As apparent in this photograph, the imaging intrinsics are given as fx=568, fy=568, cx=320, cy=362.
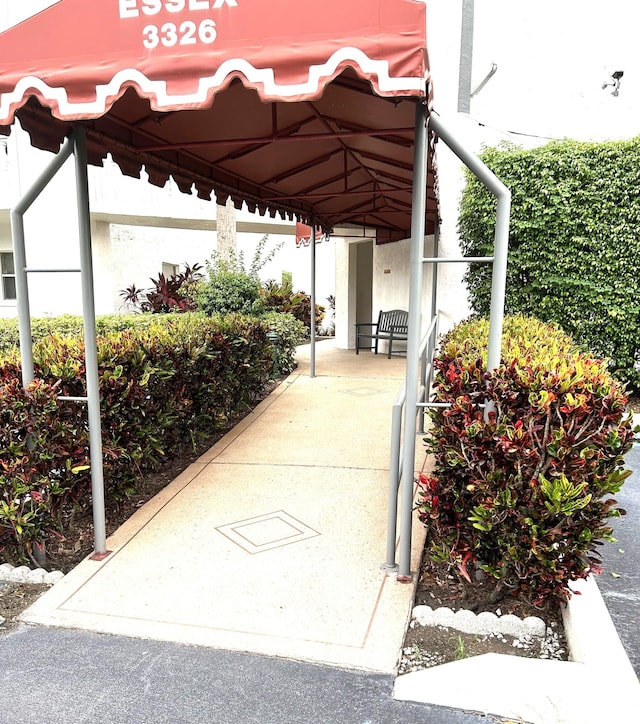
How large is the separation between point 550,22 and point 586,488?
11234 mm

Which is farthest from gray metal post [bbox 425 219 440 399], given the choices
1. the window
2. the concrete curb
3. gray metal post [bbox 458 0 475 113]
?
the window

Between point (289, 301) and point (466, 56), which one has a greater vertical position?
point (466, 56)

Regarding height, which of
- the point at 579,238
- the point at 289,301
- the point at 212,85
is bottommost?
the point at 289,301

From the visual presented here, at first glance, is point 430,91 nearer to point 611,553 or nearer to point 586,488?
point 586,488

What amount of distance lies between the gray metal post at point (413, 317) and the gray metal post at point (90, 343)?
1684 millimetres

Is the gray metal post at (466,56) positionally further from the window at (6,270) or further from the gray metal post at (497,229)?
the window at (6,270)

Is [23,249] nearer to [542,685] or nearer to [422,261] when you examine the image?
[422,261]

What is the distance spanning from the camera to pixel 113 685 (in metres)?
2.25

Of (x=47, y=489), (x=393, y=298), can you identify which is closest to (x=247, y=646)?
(x=47, y=489)

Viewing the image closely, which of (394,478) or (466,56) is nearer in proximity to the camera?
(394,478)

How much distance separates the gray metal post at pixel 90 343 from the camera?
10.0 feet

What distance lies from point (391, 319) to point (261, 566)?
842 cm

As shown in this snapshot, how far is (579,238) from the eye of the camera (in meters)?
7.40

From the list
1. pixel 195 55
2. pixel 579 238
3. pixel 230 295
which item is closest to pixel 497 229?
pixel 195 55
